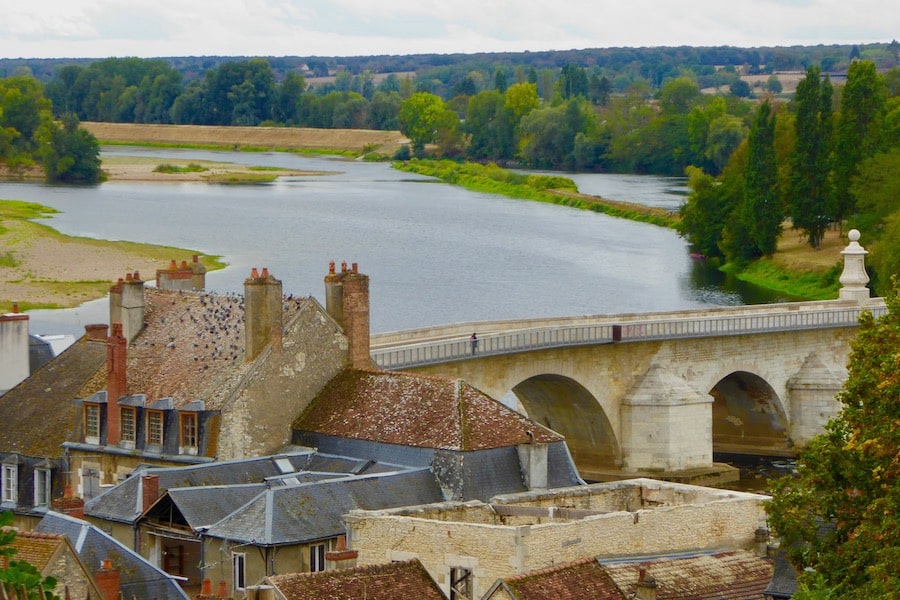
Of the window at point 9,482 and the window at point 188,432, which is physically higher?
the window at point 188,432

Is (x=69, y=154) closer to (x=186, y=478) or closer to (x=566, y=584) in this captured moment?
(x=186, y=478)

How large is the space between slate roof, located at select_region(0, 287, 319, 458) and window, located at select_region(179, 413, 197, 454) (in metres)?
0.31

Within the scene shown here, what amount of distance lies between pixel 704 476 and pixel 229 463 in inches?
A: 906

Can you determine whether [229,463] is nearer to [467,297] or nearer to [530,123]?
[467,297]

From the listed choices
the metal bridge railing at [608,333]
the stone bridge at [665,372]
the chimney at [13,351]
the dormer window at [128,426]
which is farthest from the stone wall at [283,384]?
the stone bridge at [665,372]

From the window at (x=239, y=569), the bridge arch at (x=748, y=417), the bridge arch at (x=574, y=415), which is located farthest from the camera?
→ the bridge arch at (x=748, y=417)

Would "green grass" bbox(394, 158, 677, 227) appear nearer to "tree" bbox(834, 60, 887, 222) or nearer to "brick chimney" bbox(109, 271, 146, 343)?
"tree" bbox(834, 60, 887, 222)

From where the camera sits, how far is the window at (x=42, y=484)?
38438mm

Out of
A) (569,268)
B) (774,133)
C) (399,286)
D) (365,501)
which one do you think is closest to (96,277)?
(399,286)

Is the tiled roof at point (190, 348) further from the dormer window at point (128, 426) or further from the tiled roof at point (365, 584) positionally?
the tiled roof at point (365, 584)

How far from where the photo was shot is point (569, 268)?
9681 centimetres

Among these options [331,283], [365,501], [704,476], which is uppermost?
[331,283]

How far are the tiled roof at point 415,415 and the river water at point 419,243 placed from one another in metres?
32.7

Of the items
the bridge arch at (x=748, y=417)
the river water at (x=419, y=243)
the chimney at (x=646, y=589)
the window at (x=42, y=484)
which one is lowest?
the bridge arch at (x=748, y=417)
